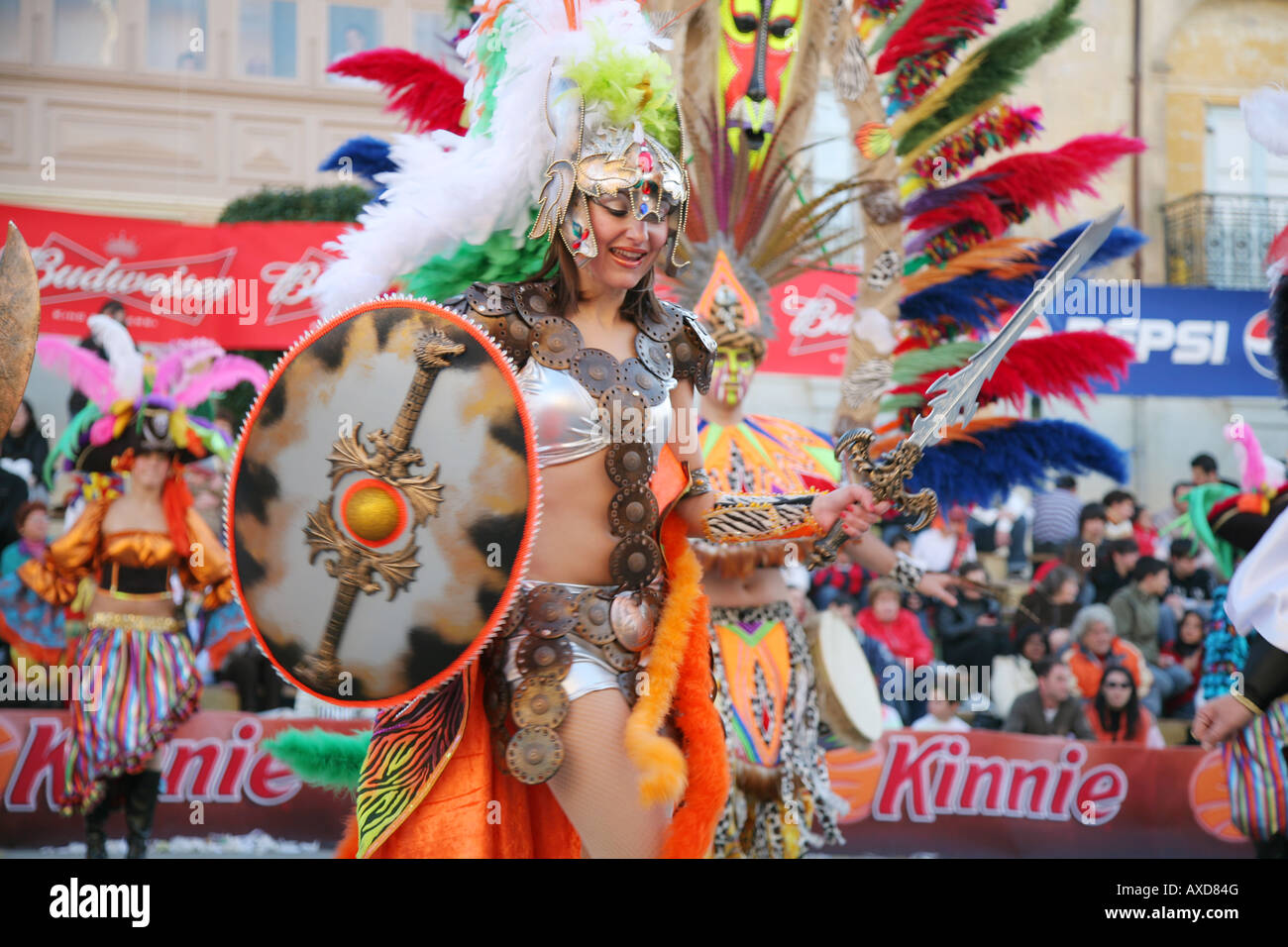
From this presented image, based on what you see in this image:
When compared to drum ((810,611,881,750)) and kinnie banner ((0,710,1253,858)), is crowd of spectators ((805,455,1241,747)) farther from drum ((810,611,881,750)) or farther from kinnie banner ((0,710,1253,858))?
drum ((810,611,881,750))

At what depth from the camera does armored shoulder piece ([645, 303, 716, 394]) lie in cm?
307

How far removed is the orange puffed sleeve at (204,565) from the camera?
229 inches

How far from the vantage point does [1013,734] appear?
21.4ft

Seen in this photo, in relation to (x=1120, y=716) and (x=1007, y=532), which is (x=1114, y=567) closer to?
(x=1120, y=716)

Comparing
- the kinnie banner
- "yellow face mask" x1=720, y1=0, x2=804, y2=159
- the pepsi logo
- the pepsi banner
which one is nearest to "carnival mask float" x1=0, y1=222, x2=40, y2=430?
"yellow face mask" x1=720, y1=0, x2=804, y2=159

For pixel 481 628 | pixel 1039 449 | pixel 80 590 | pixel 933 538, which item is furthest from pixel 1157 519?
pixel 481 628

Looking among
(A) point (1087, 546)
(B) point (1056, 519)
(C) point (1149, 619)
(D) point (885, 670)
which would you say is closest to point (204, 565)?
(D) point (885, 670)

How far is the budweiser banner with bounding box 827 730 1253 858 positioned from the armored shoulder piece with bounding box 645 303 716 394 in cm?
369

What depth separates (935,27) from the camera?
5.16 meters

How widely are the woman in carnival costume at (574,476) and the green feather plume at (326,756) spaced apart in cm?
28

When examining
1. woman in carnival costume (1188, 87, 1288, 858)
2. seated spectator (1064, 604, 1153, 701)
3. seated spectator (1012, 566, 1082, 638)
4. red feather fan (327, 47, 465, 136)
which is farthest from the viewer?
seated spectator (1012, 566, 1082, 638)

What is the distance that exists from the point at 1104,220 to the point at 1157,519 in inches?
256
